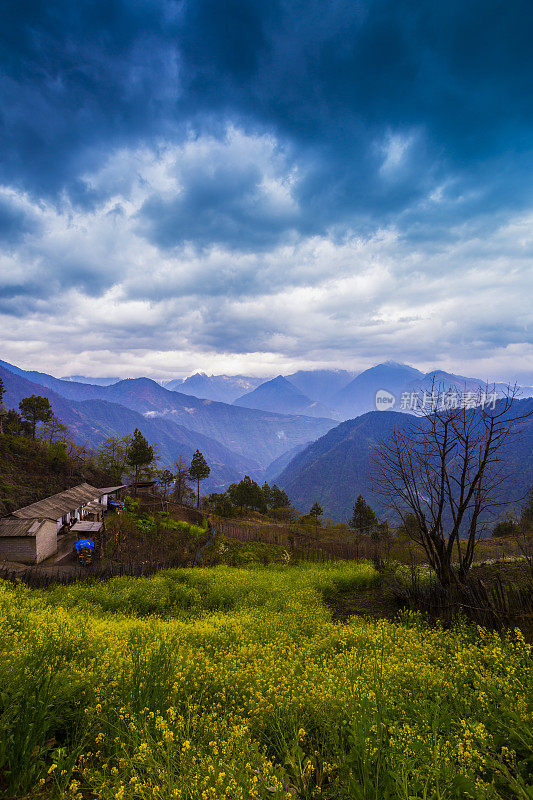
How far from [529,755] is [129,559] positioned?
18741 mm

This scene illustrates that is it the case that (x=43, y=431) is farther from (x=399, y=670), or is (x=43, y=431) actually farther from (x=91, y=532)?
(x=399, y=670)

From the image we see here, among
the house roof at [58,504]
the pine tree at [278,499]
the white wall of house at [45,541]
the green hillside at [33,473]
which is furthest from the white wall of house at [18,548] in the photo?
the pine tree at [278,499]

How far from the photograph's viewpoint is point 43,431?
55.1 metres

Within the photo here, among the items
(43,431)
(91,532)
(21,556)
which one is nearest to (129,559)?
(21,556)

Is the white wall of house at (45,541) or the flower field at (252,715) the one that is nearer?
the flower field at (252,715)

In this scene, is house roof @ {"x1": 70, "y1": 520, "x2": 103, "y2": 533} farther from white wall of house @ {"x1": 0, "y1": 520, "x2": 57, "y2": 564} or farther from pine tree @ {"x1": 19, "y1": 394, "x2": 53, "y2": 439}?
pine tree @ {"x1": 19, "y1": 394, "x2": 53, "y2": 439}

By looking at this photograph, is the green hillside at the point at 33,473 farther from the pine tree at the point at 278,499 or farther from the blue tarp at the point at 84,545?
the pine tree at the point at 278,499

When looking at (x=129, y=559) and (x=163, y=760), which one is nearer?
(x=163, y=760)

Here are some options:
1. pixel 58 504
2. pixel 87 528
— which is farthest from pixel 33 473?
pixel 87 528

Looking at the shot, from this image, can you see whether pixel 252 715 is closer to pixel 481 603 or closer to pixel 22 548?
pixel 481 603

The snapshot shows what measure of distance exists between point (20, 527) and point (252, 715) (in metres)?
25.1

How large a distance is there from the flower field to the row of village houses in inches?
752

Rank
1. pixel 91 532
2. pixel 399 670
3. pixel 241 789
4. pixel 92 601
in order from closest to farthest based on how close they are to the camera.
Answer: pixel 241 789
pixel 399 670
pixel 92 601
pixel 91 532

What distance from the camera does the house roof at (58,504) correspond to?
2547 centimetres
